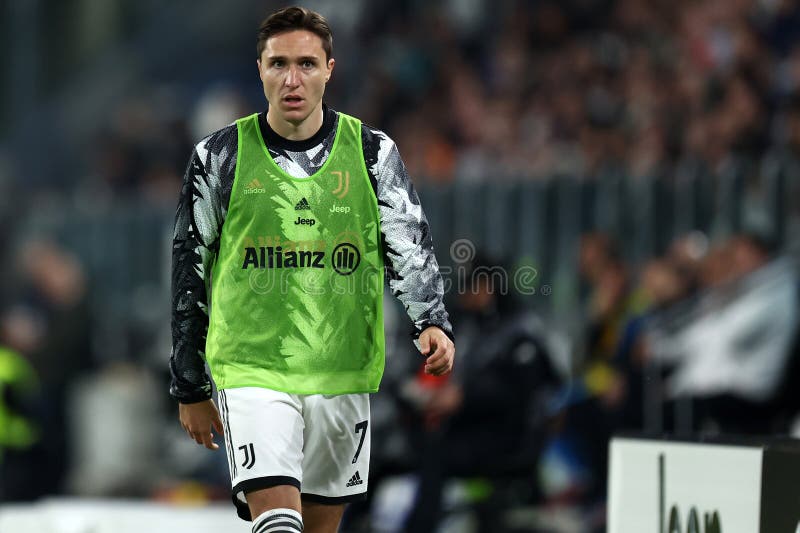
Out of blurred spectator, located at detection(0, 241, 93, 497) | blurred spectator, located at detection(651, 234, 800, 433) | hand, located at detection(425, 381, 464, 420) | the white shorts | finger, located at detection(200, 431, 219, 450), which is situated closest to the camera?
the white shorts

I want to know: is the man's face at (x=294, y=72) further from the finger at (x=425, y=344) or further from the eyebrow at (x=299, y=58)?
the finger at (x=425, y=344)

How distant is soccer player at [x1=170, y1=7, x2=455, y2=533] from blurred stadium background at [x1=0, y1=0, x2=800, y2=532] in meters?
3.59

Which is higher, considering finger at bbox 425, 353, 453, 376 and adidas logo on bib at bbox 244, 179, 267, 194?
adidas logo on bib at bbox 244, 179, 267, 194

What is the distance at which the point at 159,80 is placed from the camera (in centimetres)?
Answer: 1645

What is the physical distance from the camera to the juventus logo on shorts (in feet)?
13.6

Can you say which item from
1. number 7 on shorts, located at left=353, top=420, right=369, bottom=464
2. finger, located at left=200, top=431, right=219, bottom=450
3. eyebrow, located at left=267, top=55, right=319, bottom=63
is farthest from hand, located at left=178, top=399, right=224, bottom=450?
eyebrow, located at left=267, top=55, right=319, bottom=63

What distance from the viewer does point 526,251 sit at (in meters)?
9.47

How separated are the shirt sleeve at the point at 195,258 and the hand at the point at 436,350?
750mm

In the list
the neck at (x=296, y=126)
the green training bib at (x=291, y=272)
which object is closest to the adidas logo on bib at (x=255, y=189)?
the green training bib at (x=291, y=272)

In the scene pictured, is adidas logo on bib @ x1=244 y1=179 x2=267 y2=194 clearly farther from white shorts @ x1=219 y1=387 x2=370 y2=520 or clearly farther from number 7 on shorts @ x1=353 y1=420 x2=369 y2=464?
number 7 on shorts @ x1=353 y1=420 x2=369 y2=464

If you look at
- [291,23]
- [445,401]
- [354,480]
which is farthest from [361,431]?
[445,401]

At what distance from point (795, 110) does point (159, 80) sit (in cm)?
984

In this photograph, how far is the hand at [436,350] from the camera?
4.21 m

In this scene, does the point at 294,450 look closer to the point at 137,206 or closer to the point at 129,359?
the point at 129,359
